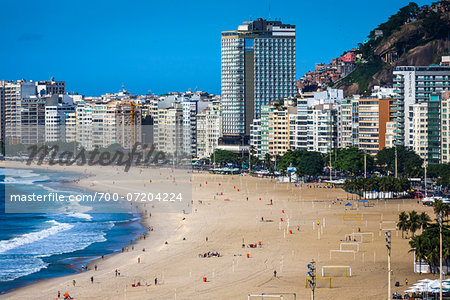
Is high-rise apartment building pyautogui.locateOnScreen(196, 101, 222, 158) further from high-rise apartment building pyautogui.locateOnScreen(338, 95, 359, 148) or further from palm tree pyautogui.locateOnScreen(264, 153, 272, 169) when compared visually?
high-rise apartment building pyautogui.locateOnScreen(338, 95, 359, 148)

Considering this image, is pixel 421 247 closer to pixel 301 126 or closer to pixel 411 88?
pixel 411 88

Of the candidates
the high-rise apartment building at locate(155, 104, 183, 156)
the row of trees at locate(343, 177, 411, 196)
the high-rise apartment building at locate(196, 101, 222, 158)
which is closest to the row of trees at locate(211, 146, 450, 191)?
the row of trees at locate(343, 177, 411, 196)

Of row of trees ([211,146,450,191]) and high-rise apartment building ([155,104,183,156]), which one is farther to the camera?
high-rise apartment building ([155,104,183,156])

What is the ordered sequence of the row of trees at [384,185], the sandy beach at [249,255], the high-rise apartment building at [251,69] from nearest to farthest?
1. the sandy beach at [249,255]
2. the row of trees at [384,185]
3. the high-rise apartment building at [251,69]

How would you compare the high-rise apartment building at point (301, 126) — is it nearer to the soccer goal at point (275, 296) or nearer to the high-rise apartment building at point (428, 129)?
the high-rise apartment building at point (428, 129)

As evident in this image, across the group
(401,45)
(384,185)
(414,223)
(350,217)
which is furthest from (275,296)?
(401,45)

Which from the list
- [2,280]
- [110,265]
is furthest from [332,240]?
[2,280]

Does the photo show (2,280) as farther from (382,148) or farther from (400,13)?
(400,13)

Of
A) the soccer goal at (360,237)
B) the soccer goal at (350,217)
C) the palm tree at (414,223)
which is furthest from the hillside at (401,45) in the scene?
the palm tree at (414,223)
